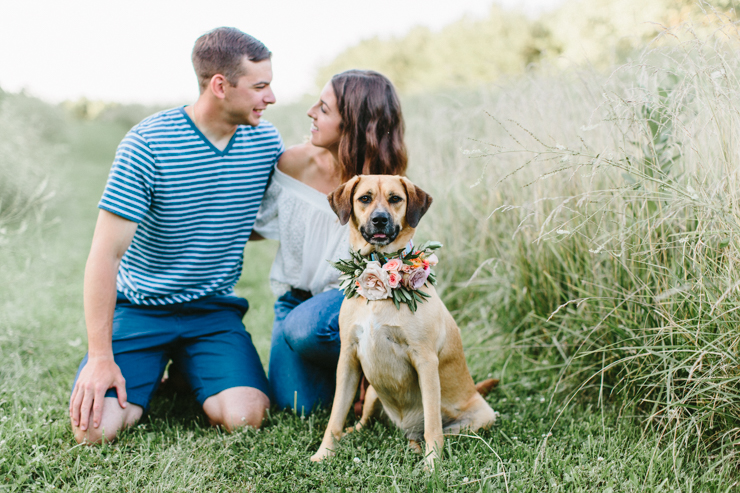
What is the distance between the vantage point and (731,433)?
220cm

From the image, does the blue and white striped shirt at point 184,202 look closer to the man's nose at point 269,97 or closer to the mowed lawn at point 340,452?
the man's nose at point 269,97

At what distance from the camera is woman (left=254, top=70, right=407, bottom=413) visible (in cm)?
300

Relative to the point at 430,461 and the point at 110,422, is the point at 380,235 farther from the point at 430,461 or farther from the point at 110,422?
the point at 110,422

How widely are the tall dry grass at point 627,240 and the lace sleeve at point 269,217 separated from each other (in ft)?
4.12

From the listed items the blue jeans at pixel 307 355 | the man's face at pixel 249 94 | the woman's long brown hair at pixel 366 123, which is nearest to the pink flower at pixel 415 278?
the blue jeans at pixel 307 355

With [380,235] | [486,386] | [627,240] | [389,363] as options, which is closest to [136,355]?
[389,363]

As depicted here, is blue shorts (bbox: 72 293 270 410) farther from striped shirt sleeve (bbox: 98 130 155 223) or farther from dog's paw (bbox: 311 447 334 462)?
dog's paw (bbox: 311 447 334 462)

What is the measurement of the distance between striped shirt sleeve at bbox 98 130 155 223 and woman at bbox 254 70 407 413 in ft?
2.54

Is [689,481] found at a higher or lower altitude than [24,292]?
lower

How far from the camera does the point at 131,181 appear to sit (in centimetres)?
271

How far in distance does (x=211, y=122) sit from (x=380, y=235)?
4.40 ft

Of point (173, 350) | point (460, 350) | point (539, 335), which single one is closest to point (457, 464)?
point (460, 350)

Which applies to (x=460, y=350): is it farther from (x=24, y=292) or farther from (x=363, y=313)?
(x=24, y=292)

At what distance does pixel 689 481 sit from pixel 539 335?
1476 millimetres
